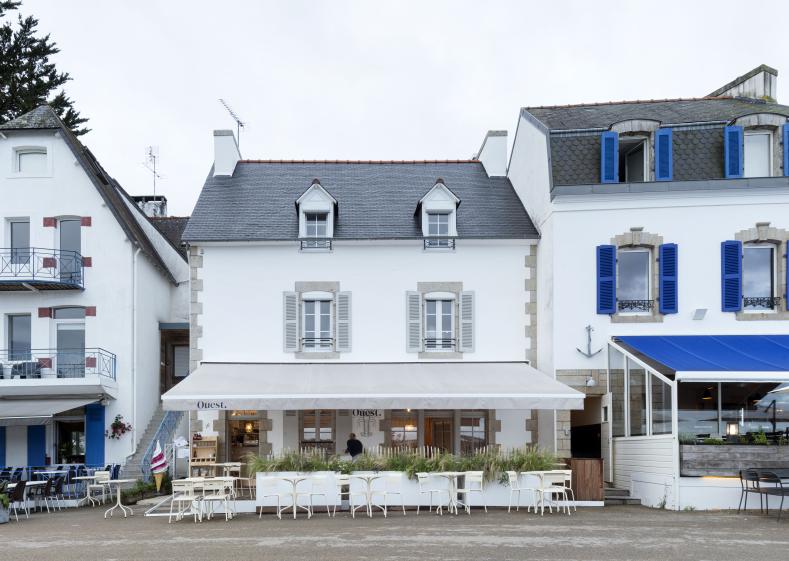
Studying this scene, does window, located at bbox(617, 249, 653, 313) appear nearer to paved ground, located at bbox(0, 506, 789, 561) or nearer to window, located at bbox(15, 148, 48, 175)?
paved ground, located at bbox(0, 506, 789, 561)

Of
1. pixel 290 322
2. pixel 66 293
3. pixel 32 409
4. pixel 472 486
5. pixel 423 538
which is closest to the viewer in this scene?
pixel 423 538

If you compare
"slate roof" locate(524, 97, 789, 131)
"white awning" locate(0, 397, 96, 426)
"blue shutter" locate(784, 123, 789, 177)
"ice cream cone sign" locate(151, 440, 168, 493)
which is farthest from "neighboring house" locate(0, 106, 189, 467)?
"blue shutter" locate(784, 123, 789, 177)

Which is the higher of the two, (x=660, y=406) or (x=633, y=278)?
(x=633, y=278)

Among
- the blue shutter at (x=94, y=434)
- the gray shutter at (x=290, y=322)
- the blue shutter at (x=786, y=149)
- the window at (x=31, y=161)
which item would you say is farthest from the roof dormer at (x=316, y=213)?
the blue shutter at (x=786, y=149)

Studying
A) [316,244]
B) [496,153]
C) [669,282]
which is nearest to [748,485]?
[669,282]

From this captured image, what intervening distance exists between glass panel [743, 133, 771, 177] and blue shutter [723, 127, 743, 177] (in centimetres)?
31

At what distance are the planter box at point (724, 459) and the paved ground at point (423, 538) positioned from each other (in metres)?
0.84

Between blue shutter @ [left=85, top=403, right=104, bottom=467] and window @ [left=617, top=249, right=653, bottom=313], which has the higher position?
window @ [left=617, top=249, right=653, bottom=313]

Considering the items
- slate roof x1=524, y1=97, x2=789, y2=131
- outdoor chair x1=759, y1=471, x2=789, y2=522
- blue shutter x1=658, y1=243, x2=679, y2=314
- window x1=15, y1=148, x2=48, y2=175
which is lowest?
outdoor chair x1=759, y1=471, x2=789, y2=522

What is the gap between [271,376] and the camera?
16.5 m

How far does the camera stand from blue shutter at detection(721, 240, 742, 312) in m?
16.2

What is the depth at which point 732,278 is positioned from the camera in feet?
53.3

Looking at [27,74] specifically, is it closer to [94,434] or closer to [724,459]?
[94,434]

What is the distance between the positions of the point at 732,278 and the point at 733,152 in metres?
2.51
